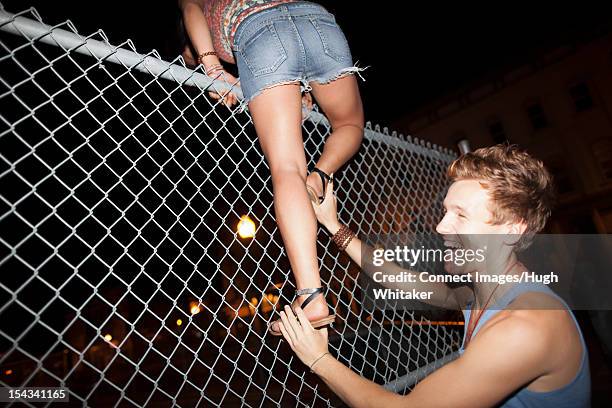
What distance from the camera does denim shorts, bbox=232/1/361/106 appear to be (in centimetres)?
176

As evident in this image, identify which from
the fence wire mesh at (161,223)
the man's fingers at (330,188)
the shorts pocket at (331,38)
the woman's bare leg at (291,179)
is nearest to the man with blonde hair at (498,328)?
the woman's bare leg at (291,179)

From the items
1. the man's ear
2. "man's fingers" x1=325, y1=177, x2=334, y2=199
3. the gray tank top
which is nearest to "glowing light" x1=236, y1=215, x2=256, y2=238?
"man's fingers" x1=325, y1=177, x2=334, y2=199

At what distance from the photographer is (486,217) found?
1855mm

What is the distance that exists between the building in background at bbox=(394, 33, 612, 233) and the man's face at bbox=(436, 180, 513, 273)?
21162mm

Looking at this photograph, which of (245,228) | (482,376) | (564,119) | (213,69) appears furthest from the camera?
(564,119)

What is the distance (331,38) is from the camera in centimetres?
196

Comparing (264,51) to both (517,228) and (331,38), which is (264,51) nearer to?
(331,38)

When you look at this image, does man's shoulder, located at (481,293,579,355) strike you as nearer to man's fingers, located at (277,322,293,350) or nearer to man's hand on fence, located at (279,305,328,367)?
man's hand on fence, located at (279,305,328,367)

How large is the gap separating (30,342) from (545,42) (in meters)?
43.4

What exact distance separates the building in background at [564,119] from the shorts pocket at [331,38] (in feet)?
70.0

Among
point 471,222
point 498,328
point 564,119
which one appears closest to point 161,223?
point 471,222

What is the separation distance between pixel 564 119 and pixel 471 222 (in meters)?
22.7

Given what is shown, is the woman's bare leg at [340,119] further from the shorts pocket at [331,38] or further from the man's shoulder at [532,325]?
the man's shoulder at [532,325]

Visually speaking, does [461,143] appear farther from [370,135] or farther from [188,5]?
[188,5]
